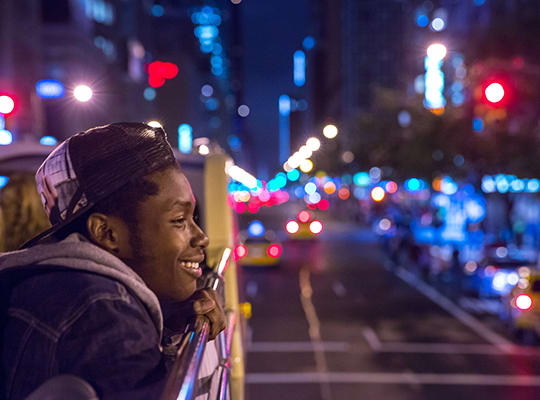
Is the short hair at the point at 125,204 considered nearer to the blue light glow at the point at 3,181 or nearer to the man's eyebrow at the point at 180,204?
the man's eyebrow at the point at 180,204

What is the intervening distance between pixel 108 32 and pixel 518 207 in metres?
33.4

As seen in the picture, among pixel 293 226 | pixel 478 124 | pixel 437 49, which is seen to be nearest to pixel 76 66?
pixel 293 226

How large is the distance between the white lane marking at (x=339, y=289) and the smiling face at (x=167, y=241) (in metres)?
19.1

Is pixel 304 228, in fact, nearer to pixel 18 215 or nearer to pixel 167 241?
pixel 18 215

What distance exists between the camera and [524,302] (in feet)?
46.8

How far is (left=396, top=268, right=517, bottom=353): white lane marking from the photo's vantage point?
1442cm

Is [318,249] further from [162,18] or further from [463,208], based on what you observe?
[162,18]

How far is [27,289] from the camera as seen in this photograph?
1854 millimetres

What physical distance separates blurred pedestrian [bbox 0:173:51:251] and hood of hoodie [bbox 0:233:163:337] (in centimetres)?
303

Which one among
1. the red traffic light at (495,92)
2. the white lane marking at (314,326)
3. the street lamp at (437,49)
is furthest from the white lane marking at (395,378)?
the street lamp at (437,49)

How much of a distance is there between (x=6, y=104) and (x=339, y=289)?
1362cm

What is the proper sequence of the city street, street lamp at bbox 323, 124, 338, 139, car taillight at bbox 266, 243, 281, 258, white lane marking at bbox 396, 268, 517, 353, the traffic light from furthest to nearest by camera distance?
street lamp at bbox 323, 124, 338, 139
car taillight at bbox 266, 243, 281, 258
white lane marking at bbox 396, 268, 517, 353
the traffic light
the city street

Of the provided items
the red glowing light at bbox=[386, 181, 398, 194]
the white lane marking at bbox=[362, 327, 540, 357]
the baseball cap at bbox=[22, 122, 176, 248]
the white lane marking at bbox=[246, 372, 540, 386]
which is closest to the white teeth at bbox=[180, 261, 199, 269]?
the baseball cap at bbox=[22, 122, 176, 248]

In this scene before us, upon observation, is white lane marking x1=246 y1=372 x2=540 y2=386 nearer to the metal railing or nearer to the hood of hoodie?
the metal railing
